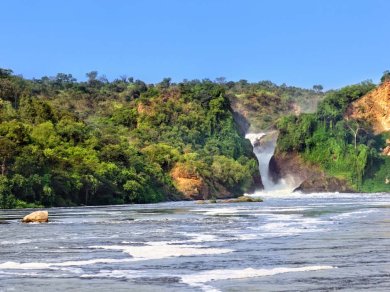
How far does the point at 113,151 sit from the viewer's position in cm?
11838

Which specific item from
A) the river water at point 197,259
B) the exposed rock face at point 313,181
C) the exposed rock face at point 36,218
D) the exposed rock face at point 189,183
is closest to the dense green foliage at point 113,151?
the exposed rock face at point 189,183

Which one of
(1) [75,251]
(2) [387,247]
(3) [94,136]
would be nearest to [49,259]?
(1) [75,251]

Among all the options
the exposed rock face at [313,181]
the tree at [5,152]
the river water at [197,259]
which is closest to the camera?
the river water at [197,259]

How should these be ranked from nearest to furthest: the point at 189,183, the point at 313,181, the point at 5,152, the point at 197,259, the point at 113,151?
1. the point at 197,259
2. the point at 5,152
3. the point at 113,151
4. the point at 189,183
5. the point at 313,181

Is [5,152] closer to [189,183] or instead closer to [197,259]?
[189,183]

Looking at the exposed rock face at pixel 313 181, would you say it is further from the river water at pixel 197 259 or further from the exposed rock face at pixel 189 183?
the river water at pixel 197 259

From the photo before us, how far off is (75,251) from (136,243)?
170 inches

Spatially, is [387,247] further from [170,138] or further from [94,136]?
[170,138]

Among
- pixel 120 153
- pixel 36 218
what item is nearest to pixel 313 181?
pixel 120 153

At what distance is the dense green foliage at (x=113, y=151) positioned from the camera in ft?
290

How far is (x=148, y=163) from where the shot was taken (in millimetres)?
135750

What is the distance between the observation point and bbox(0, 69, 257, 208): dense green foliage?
88250 mm

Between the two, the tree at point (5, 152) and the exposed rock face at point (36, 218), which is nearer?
the exposed rock face at point (36, 218)

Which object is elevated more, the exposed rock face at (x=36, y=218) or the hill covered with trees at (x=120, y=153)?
the hill covered with trees at (x=120, y=153)
